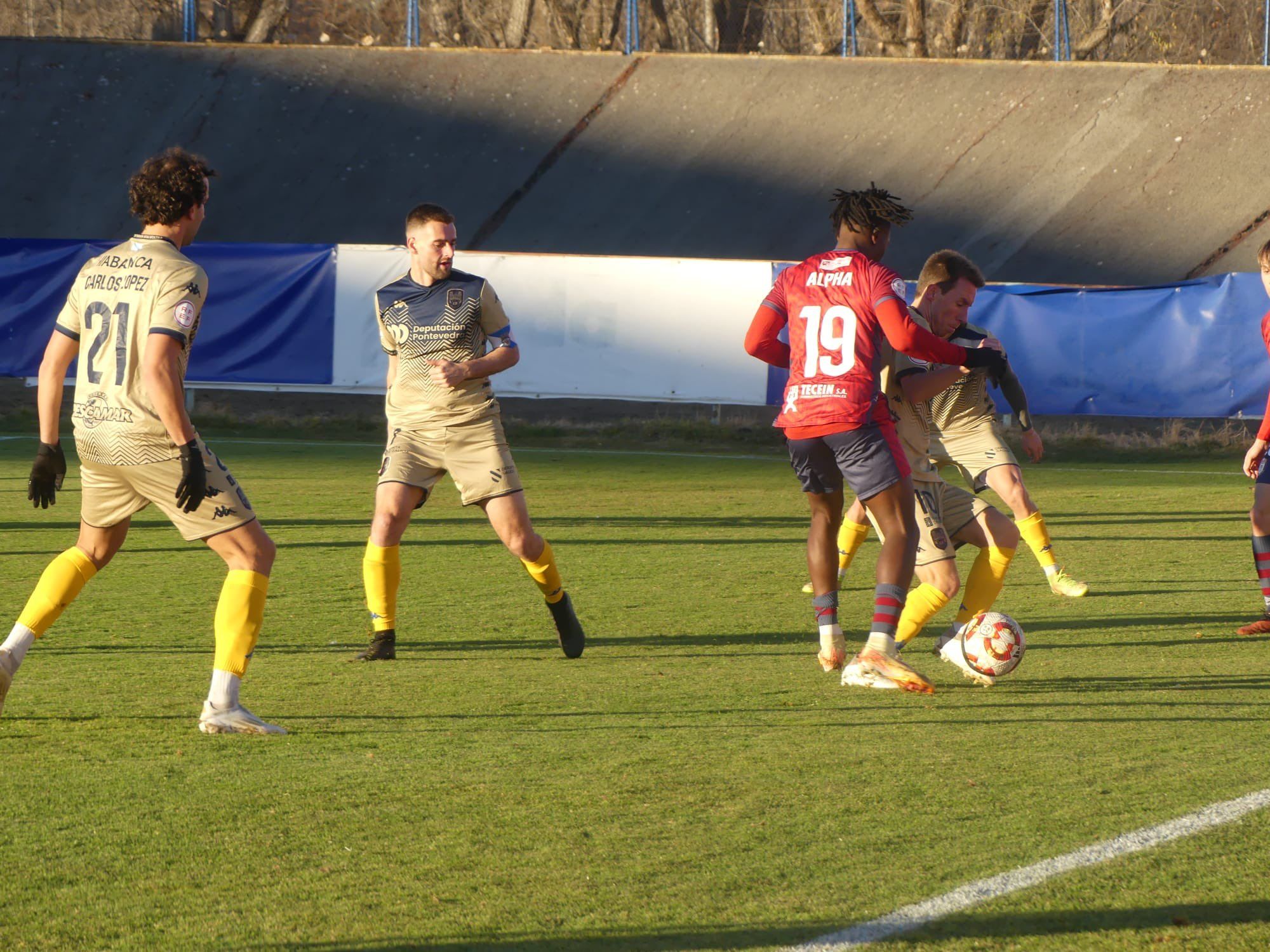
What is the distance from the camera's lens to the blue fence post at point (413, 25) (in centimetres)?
2806

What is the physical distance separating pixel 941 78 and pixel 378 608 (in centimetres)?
2203

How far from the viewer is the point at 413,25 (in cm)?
2811

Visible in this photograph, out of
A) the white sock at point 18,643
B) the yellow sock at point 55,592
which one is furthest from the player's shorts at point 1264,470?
the white sock at point 18,643

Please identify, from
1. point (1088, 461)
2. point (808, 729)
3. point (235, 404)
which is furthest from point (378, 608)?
point (235, 404)

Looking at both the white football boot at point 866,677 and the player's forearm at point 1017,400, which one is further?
the player's forearm at point 1017,400

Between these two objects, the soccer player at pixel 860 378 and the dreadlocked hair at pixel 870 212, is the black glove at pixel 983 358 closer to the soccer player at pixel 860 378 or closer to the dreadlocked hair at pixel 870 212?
the soccer player at pixel 860 378

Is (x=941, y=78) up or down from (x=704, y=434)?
up

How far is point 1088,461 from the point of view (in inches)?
693

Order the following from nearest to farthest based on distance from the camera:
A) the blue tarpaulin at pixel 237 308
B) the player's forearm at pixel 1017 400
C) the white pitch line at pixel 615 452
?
the player's forearm at pixel 1017 400
the white pitch line at pixel 615 452
the blue tarpaulin at pixel 237 308

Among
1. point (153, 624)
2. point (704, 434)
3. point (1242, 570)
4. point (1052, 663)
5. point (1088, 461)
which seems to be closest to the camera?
point (1052, 663)

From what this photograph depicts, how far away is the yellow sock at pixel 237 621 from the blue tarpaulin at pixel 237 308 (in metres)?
13.8

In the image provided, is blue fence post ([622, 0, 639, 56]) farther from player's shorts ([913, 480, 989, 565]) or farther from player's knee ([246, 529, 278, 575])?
player's knee ([246, 529, 278, 575])

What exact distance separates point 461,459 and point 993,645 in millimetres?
2384

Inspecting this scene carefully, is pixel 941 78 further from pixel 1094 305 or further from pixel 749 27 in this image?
pixel 1094 305
